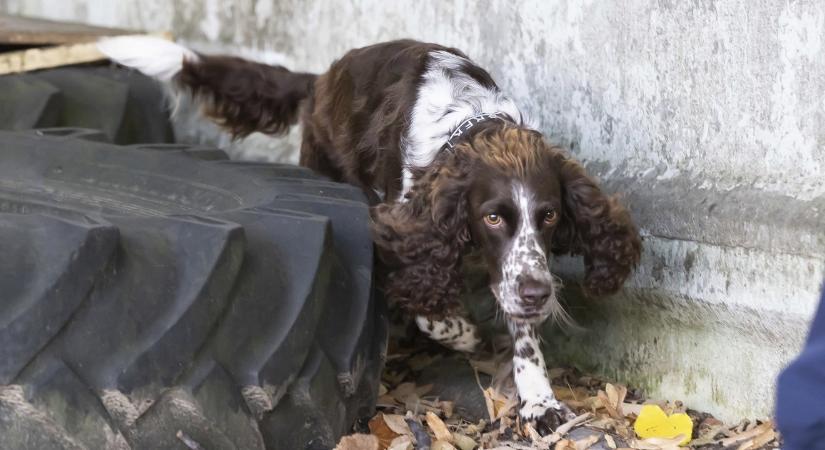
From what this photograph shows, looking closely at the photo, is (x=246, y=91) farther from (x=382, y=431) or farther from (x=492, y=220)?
(x=382, y=431)

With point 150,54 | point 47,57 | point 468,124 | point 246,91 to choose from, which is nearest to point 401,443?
point 468,124

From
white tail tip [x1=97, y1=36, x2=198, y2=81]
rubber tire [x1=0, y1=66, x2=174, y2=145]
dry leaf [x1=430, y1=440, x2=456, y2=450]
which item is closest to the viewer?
dry leaf [x1=430, y1=440, x2=456, y2=450]

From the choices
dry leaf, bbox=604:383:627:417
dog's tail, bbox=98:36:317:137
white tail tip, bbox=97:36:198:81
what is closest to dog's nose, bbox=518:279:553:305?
dry leaf, bbox=604:383:627:417

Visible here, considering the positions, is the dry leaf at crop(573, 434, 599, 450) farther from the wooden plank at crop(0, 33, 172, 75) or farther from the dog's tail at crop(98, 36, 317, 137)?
the wooden plank at crop(0, 33, 172, 75)

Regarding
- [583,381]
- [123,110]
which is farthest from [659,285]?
[123,110]

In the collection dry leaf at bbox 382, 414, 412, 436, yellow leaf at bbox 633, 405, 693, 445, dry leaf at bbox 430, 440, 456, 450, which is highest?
yellow leaf at bbox 633, 405, 693, 445

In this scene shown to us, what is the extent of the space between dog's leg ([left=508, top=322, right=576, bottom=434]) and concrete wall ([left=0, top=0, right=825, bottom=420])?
33cm

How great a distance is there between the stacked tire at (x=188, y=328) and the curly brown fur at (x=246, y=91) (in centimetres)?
153

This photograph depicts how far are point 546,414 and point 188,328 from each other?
4.04 ft

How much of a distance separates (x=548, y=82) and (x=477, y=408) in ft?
3.79

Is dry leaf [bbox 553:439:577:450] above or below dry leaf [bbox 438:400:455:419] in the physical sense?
above

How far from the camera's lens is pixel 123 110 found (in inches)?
197

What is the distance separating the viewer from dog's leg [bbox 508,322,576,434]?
3242 mm

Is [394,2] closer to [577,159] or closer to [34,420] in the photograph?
[577,159]
